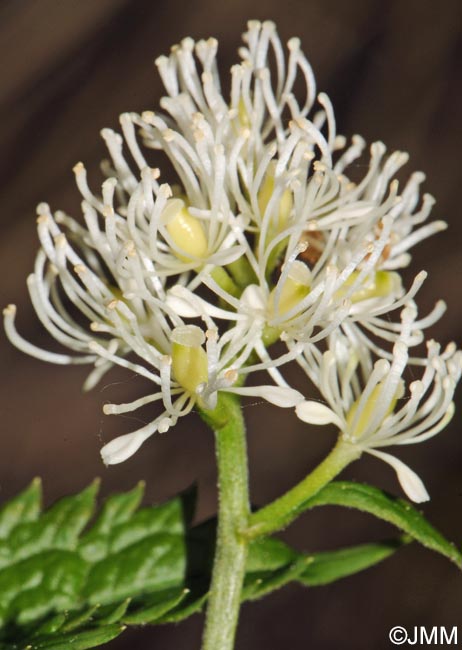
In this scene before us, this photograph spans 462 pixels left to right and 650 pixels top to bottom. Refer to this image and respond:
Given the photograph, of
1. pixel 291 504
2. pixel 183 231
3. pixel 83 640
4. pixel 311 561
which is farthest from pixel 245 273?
Result: pixel 83 640

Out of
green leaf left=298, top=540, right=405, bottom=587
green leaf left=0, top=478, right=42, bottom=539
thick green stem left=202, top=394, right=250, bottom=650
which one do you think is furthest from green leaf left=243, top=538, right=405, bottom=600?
green leaf left=0, top=478, right=42, bottom=539

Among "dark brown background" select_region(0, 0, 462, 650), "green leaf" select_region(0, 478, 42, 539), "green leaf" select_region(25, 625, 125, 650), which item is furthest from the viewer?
"dark brown background" select_region(0, 0, 462, 650)

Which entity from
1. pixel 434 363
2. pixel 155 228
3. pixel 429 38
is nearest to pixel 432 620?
pixel 429 38

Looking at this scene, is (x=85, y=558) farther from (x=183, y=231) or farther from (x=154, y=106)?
(x=154, y=106)

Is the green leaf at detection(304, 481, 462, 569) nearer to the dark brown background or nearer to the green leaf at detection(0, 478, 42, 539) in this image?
the green leaf at detection(0, 478, 42, 539)

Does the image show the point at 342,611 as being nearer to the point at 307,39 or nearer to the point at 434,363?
the point at 307,39

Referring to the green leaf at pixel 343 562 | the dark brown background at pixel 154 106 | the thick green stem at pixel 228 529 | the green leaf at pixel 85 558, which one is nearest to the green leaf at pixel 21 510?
the green leaf at pixel 85 558
